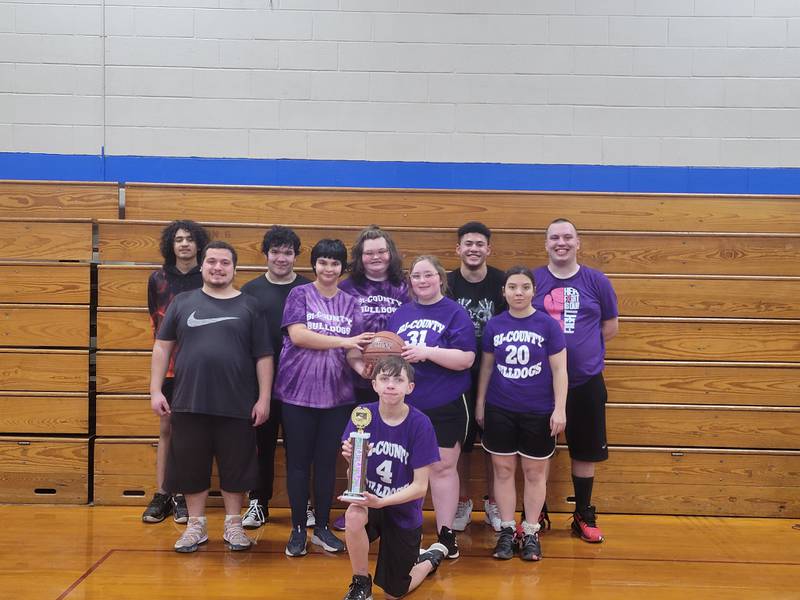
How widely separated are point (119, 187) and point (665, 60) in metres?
3.40

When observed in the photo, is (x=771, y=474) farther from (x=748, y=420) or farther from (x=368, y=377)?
(x=368, y=377)

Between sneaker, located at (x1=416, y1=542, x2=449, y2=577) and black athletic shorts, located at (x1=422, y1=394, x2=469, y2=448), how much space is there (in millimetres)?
401

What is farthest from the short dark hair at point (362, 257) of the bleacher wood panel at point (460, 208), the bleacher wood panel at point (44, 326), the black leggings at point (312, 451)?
the bleacher wood panel at point (44, 326)

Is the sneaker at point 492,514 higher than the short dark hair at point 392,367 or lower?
lower

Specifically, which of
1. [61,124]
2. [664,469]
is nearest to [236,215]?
[61,124]

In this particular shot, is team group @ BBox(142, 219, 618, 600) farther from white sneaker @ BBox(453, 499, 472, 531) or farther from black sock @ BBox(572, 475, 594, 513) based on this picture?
white sneaker @ BBox(453, 499, 472, 531)

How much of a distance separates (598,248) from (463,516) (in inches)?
62.5

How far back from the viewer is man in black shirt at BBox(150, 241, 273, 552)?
9.68ft

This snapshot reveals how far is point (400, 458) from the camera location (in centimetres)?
247

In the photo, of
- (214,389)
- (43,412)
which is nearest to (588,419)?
(214,389)

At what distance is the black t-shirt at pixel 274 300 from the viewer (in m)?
3.28

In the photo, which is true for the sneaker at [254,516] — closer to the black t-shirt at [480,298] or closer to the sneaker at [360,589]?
the sneaker at [360,589]

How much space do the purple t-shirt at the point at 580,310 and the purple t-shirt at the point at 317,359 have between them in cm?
90

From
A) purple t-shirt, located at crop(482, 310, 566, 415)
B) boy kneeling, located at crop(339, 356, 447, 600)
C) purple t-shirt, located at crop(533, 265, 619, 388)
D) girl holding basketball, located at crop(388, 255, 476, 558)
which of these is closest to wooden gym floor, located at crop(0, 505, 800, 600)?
boy kneeling, located at crop(339, 356, 447, 600)
